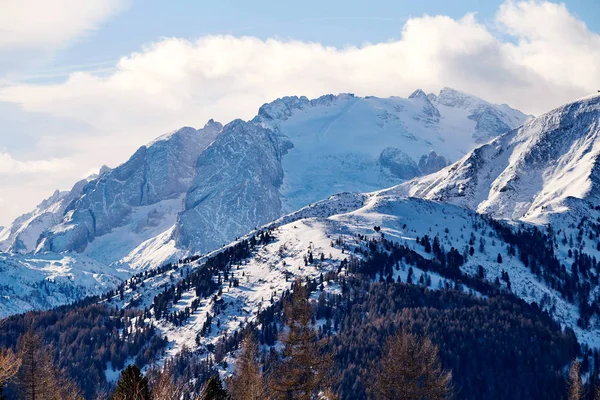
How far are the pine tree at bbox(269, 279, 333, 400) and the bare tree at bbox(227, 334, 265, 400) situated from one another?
1798mm

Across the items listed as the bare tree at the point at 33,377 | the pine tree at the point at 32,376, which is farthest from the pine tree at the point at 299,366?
the pine tree at the point at 32,376

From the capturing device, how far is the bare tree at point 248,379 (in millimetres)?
72938

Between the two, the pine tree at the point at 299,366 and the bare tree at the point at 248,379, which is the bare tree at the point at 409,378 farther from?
the bare tree at the point at 248,379

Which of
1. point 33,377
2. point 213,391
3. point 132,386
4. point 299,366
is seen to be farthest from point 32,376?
point 132,386

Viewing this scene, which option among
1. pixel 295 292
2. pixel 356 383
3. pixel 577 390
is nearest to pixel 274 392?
pixel 295 292

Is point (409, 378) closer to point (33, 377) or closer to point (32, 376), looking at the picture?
point (33, 377)

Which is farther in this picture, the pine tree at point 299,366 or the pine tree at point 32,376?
the pine tree at point 32,376

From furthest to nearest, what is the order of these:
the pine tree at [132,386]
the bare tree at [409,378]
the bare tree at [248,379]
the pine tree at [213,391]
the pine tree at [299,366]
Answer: the bare tree at [409,378] → the pine tree at [299,366] → the bare tree at [248,379] → the pine tree at [213,391] → the pine tree at [132,386]

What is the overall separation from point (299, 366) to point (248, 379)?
500cm

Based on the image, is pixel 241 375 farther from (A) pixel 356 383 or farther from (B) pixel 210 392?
(A) pixel 356 383

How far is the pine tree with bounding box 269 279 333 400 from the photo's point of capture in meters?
76.6

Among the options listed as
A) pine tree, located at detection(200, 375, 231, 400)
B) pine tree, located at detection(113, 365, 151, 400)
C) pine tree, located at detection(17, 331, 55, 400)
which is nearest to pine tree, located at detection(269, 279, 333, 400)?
pine tree, located at detection(200, 375, 231, 400)

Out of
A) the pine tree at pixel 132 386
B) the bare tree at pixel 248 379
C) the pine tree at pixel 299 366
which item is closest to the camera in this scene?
the pine tree at pixel 132 386

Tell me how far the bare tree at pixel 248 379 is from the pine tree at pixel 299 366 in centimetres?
180
